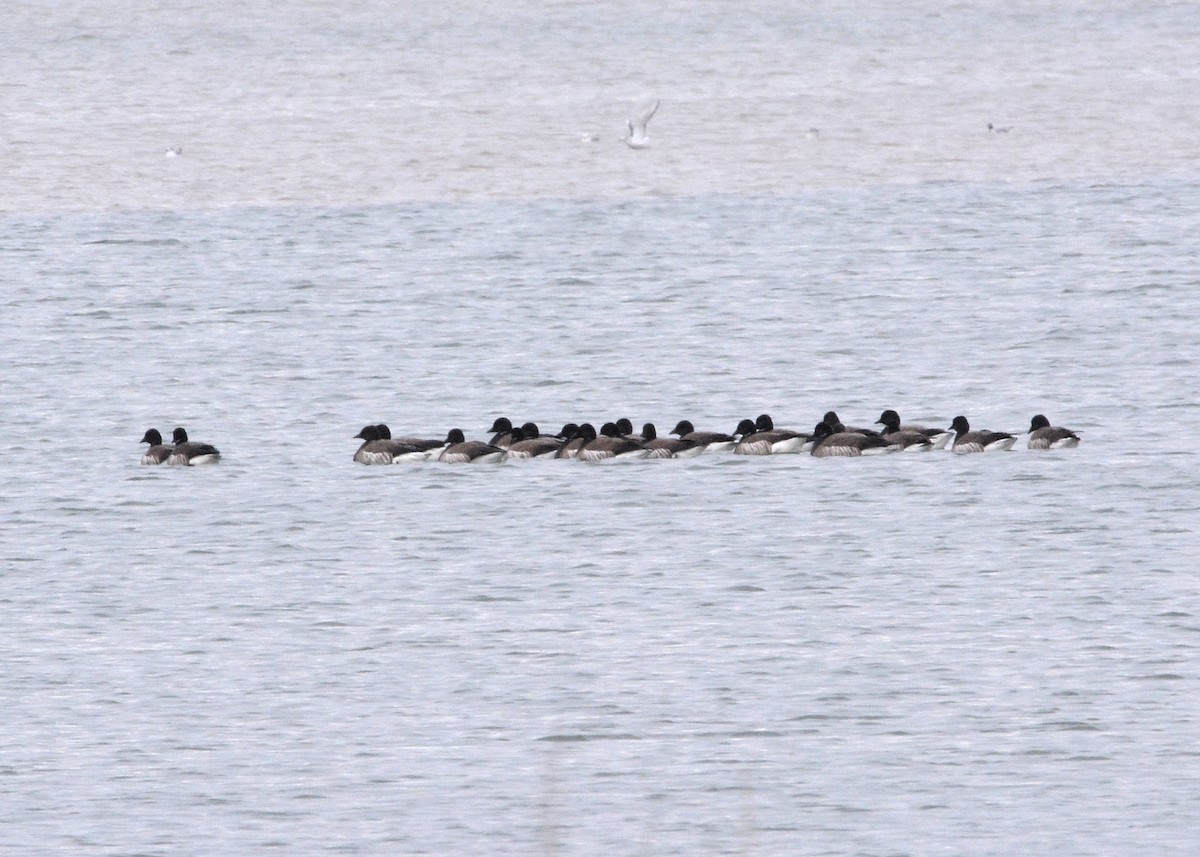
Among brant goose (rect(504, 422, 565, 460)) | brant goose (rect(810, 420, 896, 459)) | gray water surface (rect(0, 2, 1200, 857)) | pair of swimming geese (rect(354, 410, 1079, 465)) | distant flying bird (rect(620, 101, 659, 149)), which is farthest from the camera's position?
distant flying bird (rect(620, 101, 659, 149))

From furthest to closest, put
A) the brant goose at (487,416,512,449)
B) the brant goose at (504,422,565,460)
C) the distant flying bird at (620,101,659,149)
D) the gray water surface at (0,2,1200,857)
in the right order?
the distant flying bird at (620,101,659,149), the brant goose at (487,416,512,449), the brant goose at (504,422,565,460), the gray water surface at (0,2,1200,857)

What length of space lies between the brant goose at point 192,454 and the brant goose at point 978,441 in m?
6.82

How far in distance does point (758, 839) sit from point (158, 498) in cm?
1080

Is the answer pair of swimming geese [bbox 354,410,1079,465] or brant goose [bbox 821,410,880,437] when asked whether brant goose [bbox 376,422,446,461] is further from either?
brant goose [bbox 821,410,880,437]

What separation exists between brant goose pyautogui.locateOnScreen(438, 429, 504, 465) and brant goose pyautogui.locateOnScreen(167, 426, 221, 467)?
211 cm

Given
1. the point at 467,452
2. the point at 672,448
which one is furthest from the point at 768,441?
the point at 467,452

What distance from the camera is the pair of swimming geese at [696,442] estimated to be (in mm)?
22656

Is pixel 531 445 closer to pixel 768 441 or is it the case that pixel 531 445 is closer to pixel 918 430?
pixel 768 441

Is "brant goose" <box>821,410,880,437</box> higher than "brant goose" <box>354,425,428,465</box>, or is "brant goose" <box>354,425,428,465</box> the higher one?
"brant goose" <box>821,410,880,437</box>

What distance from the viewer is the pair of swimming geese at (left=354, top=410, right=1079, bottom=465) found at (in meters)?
22.7

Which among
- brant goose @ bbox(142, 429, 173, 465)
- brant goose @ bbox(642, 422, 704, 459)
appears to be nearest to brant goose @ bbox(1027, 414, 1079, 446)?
brant goose @ bbox(642, 422, 704, 459)

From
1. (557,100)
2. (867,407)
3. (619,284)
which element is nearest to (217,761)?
(867,407)

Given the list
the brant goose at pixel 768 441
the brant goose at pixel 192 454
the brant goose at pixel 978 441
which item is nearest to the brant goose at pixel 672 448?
the brant goose at pixel 768 441

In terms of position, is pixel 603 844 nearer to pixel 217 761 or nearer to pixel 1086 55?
pixel 217 761
